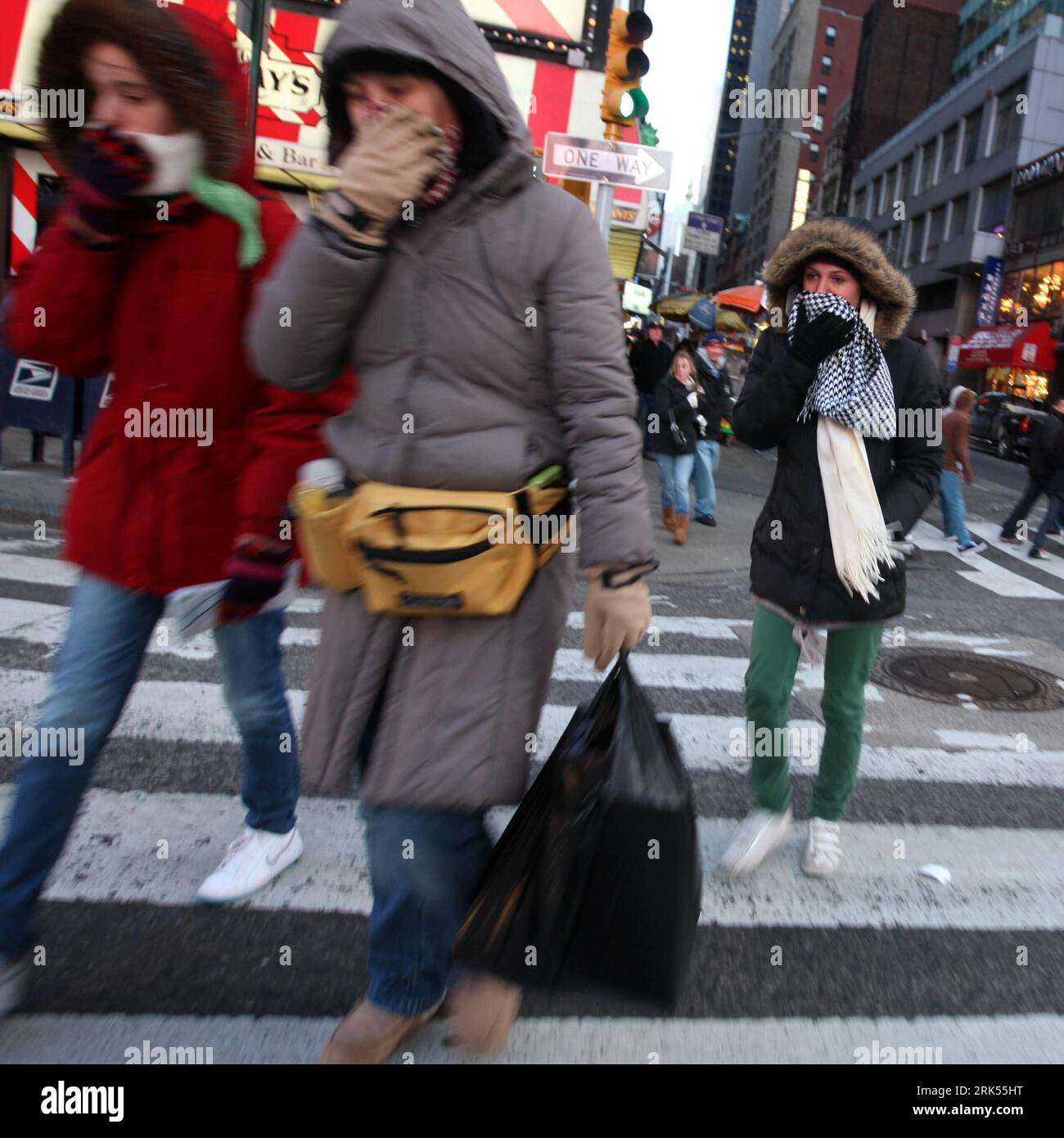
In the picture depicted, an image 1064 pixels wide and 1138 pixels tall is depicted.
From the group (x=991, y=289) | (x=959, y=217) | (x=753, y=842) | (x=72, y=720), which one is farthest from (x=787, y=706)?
(x=959, y=217)

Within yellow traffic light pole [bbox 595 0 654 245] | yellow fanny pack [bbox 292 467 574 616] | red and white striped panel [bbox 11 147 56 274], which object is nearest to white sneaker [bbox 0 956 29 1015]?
yellow fanny pack [bbox 292 467 574 616]

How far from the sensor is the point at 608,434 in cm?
190

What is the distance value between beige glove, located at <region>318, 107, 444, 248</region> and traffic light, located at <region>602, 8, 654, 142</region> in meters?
6.96

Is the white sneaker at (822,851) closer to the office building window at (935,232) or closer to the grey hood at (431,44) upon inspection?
the grey hood at (431,44)

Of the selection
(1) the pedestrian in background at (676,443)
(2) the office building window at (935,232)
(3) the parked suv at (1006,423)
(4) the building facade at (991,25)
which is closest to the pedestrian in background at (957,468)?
(1) the pedestrian in background at (676,443)

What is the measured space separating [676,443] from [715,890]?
251 inches

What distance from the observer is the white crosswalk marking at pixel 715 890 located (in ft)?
7.65

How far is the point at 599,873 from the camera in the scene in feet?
6.39

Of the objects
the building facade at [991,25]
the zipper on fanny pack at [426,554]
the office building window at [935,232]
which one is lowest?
the zipper on fanny pack at [426,554]

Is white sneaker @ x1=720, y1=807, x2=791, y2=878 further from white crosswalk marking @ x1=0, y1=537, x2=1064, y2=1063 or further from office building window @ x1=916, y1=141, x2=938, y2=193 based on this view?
office building window @ x1=916, y1=141, x2=938, y2=193

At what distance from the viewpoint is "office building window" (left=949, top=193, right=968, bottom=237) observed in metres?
58.8

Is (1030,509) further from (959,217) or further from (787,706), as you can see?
(959,217)

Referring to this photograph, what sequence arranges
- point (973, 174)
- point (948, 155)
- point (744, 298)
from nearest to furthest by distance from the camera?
point (744, 298) < point (973, 174) < point (948, 155)

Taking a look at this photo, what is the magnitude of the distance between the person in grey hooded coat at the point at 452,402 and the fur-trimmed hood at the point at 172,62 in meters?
0.36
